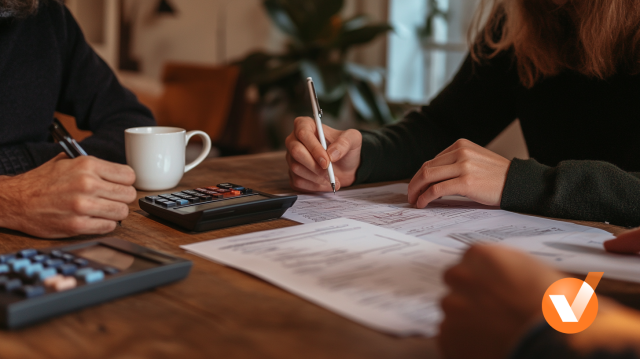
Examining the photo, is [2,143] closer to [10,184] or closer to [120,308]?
[10,184]

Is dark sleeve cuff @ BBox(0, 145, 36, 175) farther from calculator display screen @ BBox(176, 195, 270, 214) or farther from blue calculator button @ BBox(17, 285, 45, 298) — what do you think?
blue calculator button @ BBox(17, 285, 45, 298)

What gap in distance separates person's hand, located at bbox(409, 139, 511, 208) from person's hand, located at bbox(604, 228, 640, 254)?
8.1 inches

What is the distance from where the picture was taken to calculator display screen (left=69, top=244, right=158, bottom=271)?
1.54 feet

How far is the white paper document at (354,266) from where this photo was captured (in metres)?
0.41

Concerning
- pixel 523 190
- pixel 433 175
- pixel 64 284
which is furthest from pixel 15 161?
pixel 523 190

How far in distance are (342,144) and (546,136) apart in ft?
A: 1.65

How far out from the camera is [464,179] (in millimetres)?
746

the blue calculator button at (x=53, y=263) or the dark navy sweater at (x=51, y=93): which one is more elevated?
the dark navy sweater at (x=51, y=93)

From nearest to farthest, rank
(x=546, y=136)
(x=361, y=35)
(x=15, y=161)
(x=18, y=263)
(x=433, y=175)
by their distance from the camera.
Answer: (x=18, y=263)
(x=433, y=175)
(x=15, y=161)
(x=546, y=136)
(x=361, y=35)

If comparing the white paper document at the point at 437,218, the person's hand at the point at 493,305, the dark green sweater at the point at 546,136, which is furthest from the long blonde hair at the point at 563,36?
the person's hand at the point at 493,305

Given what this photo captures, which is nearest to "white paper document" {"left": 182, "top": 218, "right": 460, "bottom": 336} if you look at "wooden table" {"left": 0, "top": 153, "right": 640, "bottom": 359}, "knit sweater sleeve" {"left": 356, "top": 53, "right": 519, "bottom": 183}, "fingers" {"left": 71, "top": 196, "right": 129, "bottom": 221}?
"wooden table" {"left": 0, "top": 153, "right": 640, "bottom": 359}

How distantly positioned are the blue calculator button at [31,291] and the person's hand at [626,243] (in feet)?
1.86

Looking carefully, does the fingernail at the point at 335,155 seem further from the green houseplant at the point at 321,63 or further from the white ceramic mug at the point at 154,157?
the green houseplant at the point at 321,63

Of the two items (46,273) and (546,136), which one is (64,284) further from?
(546,136)
